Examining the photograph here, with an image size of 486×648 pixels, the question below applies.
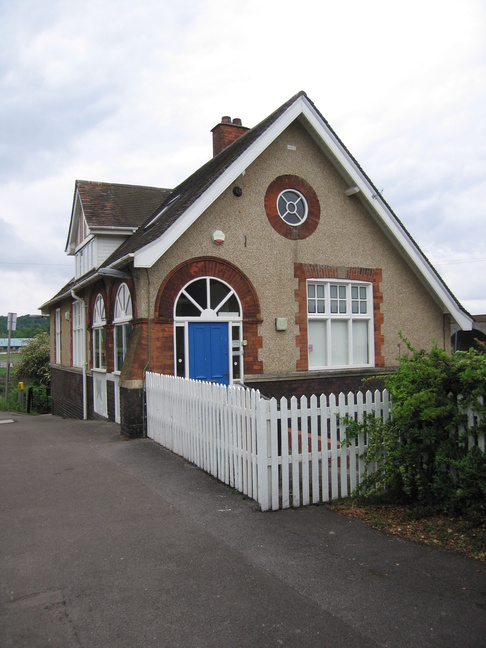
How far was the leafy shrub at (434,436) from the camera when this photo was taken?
5789 mm

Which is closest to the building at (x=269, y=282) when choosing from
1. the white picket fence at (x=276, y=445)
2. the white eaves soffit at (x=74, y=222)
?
the white eaves soffit at (x=74, y=222)

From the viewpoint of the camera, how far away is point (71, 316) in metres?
19.1

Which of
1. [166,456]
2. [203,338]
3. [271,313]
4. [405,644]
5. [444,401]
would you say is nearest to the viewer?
[405,644]

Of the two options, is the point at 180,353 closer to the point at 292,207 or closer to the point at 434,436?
the point at 292,207

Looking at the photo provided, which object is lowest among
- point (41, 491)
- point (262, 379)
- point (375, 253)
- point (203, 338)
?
point (41, 491)

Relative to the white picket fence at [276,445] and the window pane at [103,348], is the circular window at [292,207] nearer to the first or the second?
the window pane at [103,348]

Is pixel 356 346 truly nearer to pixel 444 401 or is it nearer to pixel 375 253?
pixel 375 253

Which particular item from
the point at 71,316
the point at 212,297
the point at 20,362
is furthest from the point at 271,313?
the point at 20,362

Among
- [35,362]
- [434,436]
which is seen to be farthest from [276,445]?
[35,362]

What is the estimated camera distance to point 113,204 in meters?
17.1

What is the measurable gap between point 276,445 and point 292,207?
792cm

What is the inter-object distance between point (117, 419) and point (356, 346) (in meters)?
5.92

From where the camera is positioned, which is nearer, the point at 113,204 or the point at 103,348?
the point at 103,348

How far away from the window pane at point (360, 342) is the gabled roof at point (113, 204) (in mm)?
6607
